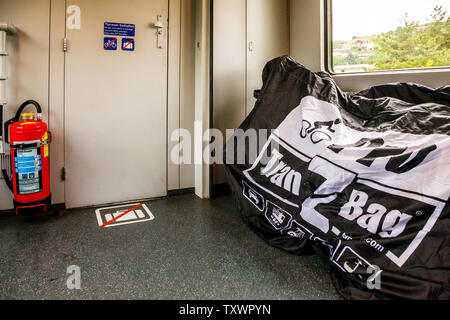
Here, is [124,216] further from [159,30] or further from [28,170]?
[159,30]

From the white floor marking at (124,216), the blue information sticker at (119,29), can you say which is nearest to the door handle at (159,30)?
the blue information sticker at (119,29)

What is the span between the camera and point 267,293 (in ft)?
4.53

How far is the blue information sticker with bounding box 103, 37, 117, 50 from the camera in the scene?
244 centimetres

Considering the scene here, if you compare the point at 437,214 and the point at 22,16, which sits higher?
the point at 22,16

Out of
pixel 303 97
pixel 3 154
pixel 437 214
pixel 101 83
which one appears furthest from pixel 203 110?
pixel 437 214

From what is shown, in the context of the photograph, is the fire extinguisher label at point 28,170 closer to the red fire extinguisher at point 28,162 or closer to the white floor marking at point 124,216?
the red fire extinguisher at point 28,162

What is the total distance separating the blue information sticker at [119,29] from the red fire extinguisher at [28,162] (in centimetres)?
84

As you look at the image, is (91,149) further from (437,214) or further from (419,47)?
(419,47)

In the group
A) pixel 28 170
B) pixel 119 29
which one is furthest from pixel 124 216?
pixel 119 29

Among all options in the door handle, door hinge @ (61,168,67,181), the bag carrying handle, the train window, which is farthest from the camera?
the door handle

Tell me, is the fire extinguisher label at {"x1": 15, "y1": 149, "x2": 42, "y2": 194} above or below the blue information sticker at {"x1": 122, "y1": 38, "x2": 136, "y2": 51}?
below

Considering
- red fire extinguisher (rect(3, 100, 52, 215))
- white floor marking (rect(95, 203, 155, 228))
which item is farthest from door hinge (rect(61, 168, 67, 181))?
white floor marking (rect(95, 203, 155, 228))

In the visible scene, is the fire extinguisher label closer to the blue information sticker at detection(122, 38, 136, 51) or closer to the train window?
the blue information sticker at detection(122, 38, 136, 51)

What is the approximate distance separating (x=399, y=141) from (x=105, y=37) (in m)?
2.30
